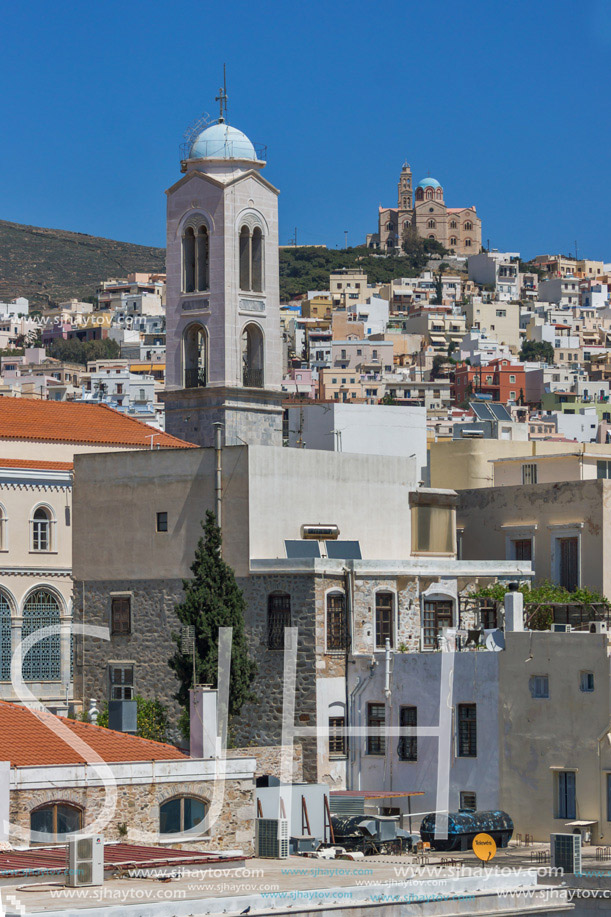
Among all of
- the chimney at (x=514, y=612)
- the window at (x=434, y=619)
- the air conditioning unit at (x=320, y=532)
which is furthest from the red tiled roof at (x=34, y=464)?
the chimney at (x=514, y=612)

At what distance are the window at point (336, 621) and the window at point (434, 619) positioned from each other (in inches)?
98.0

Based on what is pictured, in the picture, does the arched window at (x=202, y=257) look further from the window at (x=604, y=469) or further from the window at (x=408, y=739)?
the window at (x=408, y=739)

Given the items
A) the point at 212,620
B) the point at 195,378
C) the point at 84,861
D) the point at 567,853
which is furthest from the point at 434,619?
the point at 84,861

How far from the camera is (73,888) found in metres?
23.3

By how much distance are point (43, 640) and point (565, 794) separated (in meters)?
16.2

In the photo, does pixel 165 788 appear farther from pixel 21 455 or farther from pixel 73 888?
pixel 21 455

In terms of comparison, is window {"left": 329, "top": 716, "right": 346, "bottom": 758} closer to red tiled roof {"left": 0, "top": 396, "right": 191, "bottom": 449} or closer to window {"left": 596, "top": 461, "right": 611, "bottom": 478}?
window {"left": 596, "top": 461, "right": 611, "bottom": 478}

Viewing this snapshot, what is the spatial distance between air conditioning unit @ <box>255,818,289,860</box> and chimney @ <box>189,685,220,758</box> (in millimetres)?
3249

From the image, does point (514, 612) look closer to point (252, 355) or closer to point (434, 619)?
point (434, 619)

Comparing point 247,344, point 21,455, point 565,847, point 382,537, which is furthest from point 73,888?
point 247,344

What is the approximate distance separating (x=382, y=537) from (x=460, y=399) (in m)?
125

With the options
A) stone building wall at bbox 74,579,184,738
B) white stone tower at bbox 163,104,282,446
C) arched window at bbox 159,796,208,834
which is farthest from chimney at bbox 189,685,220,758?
white stone tower at bbox 163,104,282,446

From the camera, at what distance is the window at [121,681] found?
45656 millimetres

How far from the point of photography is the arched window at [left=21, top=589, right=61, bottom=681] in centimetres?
4778
